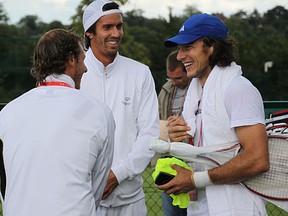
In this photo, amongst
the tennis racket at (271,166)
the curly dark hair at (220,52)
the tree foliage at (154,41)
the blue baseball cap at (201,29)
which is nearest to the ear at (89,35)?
the blue baseball cap at (201,29)

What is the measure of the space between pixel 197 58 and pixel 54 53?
A: 819mm

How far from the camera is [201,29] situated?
13.3 ft

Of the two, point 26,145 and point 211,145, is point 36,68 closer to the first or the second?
point 26,145

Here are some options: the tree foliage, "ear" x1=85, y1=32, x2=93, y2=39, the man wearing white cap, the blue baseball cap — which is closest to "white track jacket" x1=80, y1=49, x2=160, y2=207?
the man wearing white cap

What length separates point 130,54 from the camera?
77.0 ft

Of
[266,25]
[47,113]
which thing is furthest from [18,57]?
[47,113]

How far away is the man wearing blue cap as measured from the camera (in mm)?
3764

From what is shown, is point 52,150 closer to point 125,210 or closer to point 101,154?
point 101,154

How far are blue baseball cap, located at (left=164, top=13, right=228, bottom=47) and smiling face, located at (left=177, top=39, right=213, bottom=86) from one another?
4cm

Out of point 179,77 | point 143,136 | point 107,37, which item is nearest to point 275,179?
point 143,136

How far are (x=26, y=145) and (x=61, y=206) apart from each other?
1.07ft

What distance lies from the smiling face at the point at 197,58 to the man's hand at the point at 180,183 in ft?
1.73

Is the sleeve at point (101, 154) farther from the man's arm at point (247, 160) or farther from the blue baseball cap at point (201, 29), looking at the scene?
the blue baseball cap at point (201, 29)

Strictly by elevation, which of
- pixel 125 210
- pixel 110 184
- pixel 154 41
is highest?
pixel 110 184
